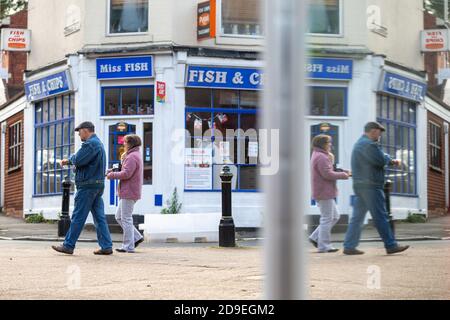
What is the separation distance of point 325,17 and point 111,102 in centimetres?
39

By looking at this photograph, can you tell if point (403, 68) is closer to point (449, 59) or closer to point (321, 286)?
point (449, 59)

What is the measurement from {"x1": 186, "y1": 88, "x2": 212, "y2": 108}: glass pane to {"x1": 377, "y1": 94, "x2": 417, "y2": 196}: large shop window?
256mm

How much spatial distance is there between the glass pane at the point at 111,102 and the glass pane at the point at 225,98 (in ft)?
0.46

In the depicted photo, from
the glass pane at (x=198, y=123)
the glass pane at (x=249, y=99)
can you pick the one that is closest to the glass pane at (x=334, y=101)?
the glass pane at (x=249, y=99)

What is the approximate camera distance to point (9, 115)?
142 cm

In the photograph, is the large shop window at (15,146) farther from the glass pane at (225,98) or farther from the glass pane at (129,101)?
the glass pane at (225,98)

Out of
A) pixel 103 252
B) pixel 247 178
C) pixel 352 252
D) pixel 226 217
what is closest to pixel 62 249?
pixel 103 252

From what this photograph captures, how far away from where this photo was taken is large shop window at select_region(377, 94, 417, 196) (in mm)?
1051

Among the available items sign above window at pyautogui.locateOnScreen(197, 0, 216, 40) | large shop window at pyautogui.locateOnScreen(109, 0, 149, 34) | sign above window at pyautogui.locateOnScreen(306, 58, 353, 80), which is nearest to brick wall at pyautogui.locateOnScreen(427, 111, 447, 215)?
sign above window at pyautogui.locateOnScreen(306, 58, 353, 80)

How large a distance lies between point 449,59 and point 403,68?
6cm

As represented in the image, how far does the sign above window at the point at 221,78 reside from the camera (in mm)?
1097

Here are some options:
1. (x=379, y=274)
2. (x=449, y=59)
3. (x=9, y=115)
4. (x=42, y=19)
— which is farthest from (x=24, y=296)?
(x=449, y=59)

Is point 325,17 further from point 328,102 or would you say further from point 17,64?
point 17,64

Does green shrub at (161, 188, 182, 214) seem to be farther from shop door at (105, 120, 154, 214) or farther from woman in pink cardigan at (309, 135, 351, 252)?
woman in pink cardigan at (309, 135, 351, 252)
